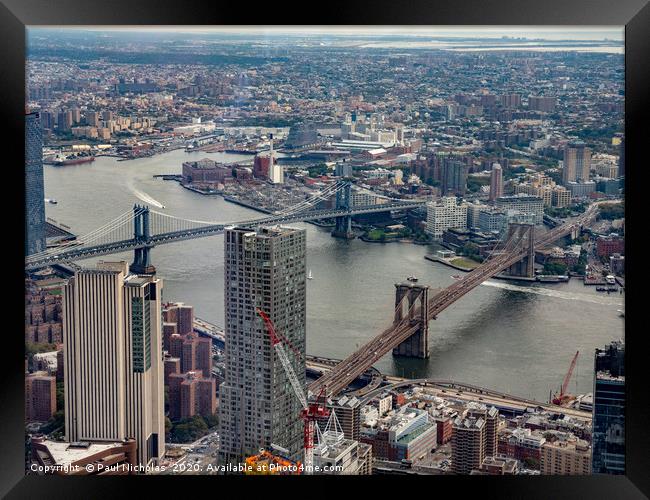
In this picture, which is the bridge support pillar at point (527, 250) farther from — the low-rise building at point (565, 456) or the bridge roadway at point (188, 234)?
the low-rise building at point (565, 456)

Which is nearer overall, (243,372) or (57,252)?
(243,372)

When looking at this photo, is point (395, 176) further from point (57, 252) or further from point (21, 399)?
point (21, 399)

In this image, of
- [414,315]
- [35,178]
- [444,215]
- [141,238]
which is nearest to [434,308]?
[414,315]

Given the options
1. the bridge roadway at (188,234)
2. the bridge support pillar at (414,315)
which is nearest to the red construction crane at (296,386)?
the bridge support pillar at (414,315)

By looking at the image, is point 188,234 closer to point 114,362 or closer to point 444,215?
point 114,362

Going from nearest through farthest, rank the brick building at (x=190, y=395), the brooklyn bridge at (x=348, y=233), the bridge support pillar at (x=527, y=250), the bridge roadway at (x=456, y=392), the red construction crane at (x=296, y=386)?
the red construction crane at (x=296, y=386)
the brick building at (x=190, y=395)
the bridge roadway at (x=456, y=392)
the brooklyn bridge at (x=348, y=233)
the bridge support pillar at (x=527, y=250)

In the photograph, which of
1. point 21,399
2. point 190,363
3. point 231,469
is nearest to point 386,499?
point 21,399
